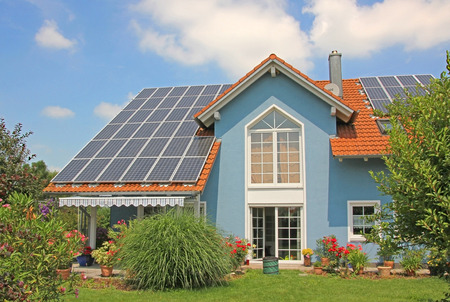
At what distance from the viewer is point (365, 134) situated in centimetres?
1878

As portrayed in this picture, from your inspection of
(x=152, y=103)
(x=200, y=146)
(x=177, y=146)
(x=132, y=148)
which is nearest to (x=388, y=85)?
(x=200, y=146)

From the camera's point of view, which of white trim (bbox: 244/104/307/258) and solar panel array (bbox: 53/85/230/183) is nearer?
solar panel array (bbox: 53/85/230/183)

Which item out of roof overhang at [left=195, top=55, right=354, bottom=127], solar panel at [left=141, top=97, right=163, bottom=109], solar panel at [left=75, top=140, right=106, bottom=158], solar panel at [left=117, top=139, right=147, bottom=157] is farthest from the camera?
solar panel at [left=141, top=97, right=163, bottom=109]

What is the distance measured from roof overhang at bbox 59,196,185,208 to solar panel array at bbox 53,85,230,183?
104cm

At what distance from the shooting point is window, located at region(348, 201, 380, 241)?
17.8 meters

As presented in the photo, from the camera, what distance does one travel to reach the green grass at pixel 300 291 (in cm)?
1194

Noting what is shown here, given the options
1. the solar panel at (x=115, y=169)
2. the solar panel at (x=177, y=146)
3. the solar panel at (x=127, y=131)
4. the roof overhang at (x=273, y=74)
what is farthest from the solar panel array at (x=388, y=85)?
the solar panel at (x=115, y=169)

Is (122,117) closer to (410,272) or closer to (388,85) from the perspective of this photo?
(388,85)

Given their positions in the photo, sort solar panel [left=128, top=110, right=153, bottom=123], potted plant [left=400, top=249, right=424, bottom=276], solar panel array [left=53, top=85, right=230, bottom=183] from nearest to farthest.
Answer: potted plant [left=400, top=249, right=424, bottom=276], solar panel array [left=53, top=85, right=230, bottom=183], solar panel [left=128, top=110, right=153, bottom=123]

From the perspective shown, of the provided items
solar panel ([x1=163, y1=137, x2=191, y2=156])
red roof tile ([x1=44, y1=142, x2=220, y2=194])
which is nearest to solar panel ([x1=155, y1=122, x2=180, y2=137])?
solar panel ([x1=163, y1=137, x2=191, y2=156])

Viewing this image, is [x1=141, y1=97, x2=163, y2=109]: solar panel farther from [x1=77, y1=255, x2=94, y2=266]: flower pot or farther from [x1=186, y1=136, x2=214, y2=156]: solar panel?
[x1=77, y1=255, x2=94, y2=266]: flower pot

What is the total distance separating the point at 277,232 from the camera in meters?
18.7

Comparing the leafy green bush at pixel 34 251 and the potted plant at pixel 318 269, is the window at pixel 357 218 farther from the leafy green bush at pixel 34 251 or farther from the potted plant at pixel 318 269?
the leafy green bush at pixel 34 251

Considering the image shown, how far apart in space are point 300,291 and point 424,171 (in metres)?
6.97
